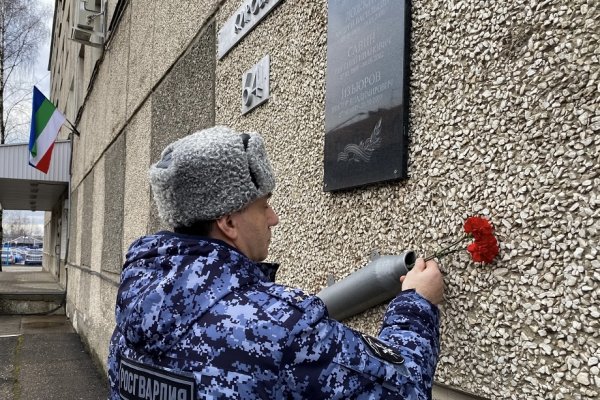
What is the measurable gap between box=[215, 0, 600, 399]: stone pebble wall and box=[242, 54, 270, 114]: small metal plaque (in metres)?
1.02

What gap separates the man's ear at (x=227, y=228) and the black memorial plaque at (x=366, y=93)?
76 centimetres

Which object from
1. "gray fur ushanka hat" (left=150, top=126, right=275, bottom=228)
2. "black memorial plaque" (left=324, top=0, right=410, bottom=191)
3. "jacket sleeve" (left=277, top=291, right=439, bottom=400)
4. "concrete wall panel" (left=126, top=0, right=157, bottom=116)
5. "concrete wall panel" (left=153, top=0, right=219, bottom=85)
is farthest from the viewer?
"concrete wall panel" (left=126, top=0, right=157, bottom=116)

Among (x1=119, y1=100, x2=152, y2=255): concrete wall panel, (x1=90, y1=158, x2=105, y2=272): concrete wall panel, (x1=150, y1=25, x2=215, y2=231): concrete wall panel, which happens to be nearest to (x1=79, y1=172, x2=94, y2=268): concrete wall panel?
(x1=90, y1=158, x2=105, y2=272): concrete wall panel

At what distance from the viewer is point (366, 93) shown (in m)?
2.17

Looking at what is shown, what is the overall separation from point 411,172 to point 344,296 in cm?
49

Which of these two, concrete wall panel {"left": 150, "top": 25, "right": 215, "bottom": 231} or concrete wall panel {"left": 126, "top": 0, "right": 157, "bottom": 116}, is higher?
concrete wall panel {"left": 126, "top": 0, "right": 157, "bottom": 116}

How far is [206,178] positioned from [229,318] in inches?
12.9

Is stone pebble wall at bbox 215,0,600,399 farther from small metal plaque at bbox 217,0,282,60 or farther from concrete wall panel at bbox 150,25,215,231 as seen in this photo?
concrete wall panel at bbox 150,25,215,231

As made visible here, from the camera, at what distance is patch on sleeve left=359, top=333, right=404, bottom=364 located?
1.25 metres

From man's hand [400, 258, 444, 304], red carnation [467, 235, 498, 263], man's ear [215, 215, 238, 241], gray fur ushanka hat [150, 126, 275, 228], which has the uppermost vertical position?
gray fur ushanka hat [150, 126, 275, 228]

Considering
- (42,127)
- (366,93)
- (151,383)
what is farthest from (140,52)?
(42,127)

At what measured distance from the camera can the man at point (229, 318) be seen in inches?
→ 46.8

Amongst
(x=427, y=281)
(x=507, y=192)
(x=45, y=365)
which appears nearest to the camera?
(x=507, y=192)

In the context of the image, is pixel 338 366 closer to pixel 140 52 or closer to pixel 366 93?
pixel 366 93
